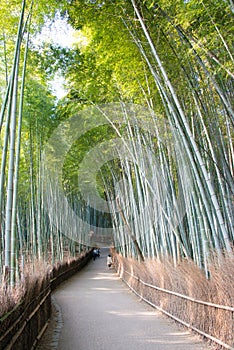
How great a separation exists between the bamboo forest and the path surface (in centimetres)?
73

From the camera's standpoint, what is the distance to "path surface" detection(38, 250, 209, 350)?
3553 mm

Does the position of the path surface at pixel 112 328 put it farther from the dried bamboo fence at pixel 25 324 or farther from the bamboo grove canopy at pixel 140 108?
the bamboo grove canopy at pixel 140 108

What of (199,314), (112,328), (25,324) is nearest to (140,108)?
(112,328)

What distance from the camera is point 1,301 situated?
2.34 metres

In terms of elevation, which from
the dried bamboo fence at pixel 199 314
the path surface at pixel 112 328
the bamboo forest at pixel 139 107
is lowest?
the path surface at pixel 112 328

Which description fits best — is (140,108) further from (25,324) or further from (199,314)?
(25,324)

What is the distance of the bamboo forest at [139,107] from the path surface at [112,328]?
0.73 meters

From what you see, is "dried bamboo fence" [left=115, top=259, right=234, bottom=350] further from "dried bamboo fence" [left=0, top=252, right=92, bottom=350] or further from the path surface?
"dried bamboo fence" [left=0, top=252, right=92, bottom=350]

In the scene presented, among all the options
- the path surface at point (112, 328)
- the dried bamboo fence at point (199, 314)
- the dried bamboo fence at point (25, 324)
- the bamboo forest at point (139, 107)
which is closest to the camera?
the dried bamboo fence at point (25, 324)

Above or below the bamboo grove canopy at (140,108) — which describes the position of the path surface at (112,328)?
below

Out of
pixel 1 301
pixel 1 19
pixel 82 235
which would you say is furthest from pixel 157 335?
pixel 82 235

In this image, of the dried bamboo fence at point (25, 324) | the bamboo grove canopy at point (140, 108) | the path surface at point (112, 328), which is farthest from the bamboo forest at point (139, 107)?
the path surface at point (112, 328)

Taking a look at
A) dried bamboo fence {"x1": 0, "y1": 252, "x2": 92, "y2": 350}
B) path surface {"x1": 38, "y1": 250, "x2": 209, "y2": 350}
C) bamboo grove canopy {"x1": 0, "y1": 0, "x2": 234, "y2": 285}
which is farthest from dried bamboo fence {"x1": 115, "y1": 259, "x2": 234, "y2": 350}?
dried bamboo fence {"x1": 0, "y1": 252, "x2": 92, "y2": 350}

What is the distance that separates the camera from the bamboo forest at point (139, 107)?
12.0 ft
